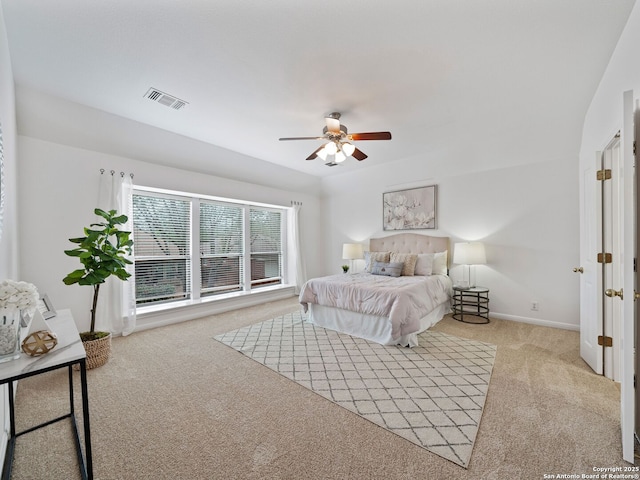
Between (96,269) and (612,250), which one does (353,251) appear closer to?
(612,250)

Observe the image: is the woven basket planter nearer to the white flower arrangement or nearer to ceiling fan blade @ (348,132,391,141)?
the white flower arrangement

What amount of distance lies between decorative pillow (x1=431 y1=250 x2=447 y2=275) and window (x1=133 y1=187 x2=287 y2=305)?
326 centimetres

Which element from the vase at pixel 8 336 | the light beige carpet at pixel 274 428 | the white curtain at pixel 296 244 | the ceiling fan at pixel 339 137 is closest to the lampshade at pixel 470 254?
the light beige carpet at pixel 274 428

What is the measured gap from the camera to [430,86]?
8.77 feet

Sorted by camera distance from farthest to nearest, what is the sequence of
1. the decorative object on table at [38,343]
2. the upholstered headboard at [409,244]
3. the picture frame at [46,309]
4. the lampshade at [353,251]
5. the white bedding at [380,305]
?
the lampshade at [353,251] < the upholstered headboard at [409,244] < the white bedding at [380,305] < the picture frame at [46,309] < the decorative object on table at [38,343]

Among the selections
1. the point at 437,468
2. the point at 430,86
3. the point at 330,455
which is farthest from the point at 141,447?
the point at 430,86

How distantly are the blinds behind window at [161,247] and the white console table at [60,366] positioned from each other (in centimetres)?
235

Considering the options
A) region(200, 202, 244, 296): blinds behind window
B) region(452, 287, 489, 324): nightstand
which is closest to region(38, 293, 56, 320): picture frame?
region(200, 202, 244, 296): blinds behind window

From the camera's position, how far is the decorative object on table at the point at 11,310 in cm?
119

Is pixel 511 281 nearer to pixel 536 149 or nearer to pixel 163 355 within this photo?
pixel 536 149

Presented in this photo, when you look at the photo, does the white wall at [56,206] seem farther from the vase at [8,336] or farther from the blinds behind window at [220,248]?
the vase at [8,336]

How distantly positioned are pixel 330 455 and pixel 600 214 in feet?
9.52

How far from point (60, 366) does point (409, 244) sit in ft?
15.8

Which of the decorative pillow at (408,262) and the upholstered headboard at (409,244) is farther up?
the upholstered headboard at (409,244)
